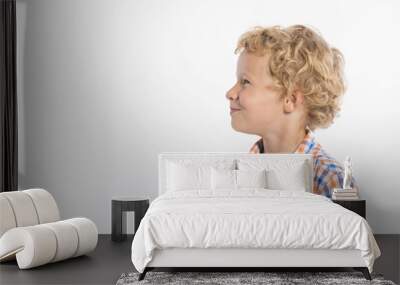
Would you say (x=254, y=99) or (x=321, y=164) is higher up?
(x=254, y=99)

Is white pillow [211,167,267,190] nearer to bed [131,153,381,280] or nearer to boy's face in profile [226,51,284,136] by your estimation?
boy's face in profile [226,51,284,136]

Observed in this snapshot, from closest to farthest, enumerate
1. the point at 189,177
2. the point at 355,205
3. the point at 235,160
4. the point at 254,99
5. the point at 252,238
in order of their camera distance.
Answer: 1. the point at 252,238
2. the point at 355,205
3. the point at 189,177
4. the point at 235,160
5. the point at 254,99

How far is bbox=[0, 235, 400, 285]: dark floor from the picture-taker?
5.12 metres

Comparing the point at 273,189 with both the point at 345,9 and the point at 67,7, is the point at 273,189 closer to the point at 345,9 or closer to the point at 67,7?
the point at 345,9

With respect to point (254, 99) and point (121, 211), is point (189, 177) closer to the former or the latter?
point (121, 211)

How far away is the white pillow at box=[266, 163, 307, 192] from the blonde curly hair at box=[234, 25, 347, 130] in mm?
771

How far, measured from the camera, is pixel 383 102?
7398 mm

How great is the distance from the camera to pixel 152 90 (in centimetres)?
748

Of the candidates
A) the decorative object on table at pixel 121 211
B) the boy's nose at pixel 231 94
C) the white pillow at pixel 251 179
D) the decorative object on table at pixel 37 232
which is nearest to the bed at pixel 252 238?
the decorative object on table at pixel 37 232

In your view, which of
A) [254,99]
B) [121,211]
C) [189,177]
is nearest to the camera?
[189,177]

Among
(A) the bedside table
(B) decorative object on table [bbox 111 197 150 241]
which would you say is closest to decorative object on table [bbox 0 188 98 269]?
(B) decorative object on table [bbox 111 197 150 241]

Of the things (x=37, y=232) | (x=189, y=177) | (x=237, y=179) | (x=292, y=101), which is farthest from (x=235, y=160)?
(x=37, y=232)

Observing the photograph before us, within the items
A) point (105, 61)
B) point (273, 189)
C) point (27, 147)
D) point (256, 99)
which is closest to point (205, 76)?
point (256, 99)

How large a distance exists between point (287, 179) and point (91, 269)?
7.27 feet
